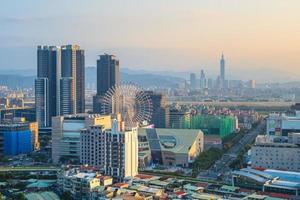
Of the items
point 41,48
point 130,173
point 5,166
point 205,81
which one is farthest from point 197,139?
point 205,81

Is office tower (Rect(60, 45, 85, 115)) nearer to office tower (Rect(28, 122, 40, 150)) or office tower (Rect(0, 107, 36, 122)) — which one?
office tower (Rect(0, 107, 36, 122))

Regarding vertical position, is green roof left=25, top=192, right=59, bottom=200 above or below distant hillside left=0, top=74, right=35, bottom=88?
below

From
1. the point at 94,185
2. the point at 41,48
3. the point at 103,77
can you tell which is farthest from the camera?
the point at 103,77

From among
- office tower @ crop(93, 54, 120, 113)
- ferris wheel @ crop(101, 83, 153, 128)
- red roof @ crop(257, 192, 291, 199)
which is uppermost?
office tower @ crop(93, 54, 120, 113)

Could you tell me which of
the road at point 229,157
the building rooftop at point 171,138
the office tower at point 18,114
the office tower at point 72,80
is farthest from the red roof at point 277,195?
the office tower at point 18,114

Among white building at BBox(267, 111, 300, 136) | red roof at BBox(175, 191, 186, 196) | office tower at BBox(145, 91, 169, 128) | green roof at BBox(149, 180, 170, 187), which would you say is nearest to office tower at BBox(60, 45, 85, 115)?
office tower at BBox(145, 91, 169, 128)

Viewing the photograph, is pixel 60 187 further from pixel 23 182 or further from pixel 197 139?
pixel 197 139
